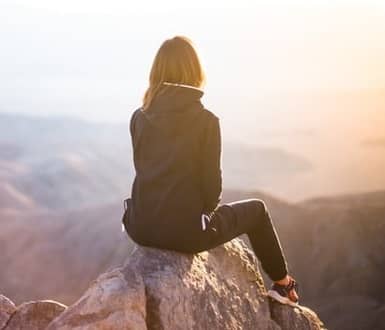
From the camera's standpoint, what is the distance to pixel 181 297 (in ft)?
19.9

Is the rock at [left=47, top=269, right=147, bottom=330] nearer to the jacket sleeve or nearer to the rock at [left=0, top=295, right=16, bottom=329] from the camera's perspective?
the jacket sleeve

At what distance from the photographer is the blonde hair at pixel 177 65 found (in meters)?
6.07

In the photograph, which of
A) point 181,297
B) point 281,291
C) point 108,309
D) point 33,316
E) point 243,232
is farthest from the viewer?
point 33,316

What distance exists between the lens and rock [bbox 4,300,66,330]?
716 centimetres

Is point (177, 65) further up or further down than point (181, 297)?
further up

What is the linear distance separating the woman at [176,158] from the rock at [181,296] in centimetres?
21

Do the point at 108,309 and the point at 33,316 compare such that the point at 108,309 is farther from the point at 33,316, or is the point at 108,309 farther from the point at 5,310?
the point at 5,310

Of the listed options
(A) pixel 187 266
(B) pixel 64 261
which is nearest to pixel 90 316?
(A) pixel 187 266

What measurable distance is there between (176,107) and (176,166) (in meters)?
0.40

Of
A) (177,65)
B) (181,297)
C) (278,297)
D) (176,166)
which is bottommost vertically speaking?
(278,297)

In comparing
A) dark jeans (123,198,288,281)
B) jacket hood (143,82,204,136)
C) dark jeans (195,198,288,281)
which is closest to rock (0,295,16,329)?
dark jeans (123,198,288,281)

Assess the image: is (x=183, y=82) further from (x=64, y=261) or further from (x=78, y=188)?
(x=78, y=188)

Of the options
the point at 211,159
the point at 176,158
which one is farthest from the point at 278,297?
the point at 176,158

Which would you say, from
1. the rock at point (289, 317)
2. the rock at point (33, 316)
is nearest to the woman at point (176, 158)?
the rock at point (289, 317)
